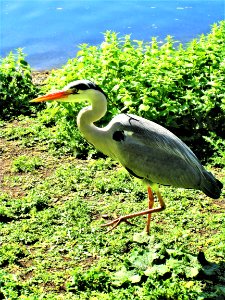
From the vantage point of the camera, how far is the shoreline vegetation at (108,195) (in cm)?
448

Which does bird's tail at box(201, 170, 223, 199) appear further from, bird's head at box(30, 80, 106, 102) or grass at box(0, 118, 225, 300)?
bird's head at box(30, 80, 106, 102)

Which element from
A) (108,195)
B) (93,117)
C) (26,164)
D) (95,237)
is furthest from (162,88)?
(95,237)

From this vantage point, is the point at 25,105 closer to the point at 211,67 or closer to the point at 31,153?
the point at 31,153

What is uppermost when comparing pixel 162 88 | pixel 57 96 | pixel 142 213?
pixel 162 88

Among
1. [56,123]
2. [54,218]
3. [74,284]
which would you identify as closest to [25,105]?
[56,123]

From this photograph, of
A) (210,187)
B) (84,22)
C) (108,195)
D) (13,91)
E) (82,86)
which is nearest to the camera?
(210,187)

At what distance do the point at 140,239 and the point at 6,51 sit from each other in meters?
6.86

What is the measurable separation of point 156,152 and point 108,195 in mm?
1058

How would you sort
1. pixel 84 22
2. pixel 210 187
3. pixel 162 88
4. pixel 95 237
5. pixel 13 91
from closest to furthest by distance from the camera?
pixel 210 187, pixel 95 237, pixel 162 88, pixel 13 91, pixel 84 22

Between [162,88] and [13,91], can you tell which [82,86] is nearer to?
[162,88]

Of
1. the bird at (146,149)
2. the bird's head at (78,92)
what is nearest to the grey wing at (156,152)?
the bird at (146,149)

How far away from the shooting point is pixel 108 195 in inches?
230

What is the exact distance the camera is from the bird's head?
5.01 meters

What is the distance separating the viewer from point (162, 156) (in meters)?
4.96
